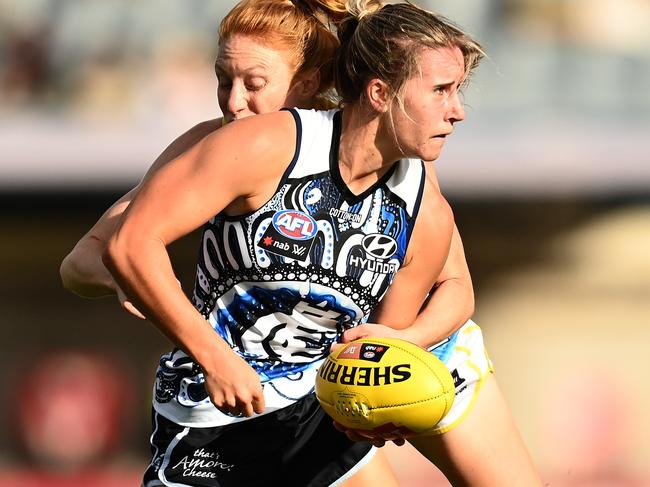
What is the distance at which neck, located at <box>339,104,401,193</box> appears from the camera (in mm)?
3477

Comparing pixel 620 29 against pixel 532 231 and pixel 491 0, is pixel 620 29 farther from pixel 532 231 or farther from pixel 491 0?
pixel 532 231

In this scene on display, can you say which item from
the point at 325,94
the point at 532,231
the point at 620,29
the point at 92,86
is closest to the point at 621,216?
the point at 532,231

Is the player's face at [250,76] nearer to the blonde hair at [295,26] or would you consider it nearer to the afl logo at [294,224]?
the blonde hair at [295,26]

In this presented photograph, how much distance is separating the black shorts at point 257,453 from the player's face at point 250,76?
0.87 meters

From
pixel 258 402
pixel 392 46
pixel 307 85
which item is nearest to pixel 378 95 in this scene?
pixel 392 46

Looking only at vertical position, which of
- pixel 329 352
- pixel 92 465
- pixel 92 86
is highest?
pixel 329 352

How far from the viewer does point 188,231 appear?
126 inches

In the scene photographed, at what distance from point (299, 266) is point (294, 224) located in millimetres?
124

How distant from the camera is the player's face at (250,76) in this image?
3770 mm

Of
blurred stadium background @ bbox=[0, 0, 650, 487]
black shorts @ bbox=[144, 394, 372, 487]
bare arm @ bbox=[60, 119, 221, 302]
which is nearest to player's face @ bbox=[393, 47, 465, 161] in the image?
bare arm @ bbox=[60, 119, 221, 302]

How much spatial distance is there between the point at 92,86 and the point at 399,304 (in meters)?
7.65

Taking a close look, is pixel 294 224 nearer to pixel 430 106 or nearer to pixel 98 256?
pixel 430 106

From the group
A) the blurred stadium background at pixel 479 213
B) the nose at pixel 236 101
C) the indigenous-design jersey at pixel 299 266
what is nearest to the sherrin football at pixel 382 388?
the indigenous-design jersey at pixel 299 266

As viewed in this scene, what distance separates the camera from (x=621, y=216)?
10391mm
